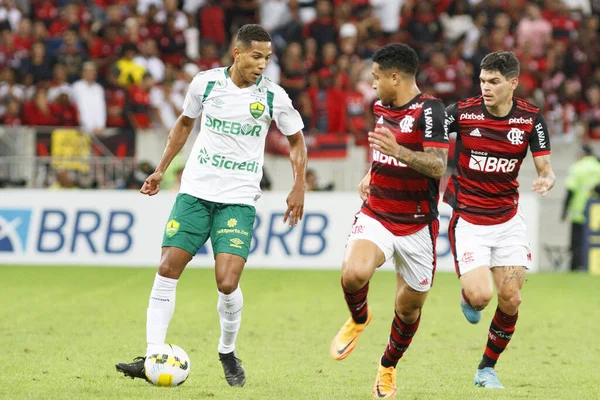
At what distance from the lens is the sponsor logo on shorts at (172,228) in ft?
24.8

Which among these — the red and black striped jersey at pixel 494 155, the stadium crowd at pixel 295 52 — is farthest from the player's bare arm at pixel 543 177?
the stadium crowd at pixel 295 52

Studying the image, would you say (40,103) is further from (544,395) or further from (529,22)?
(544,395)

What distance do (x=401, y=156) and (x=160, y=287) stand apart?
1874 mm

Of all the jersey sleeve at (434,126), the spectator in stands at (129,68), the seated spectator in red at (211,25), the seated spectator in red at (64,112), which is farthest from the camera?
the seated spectator in red at (211,25)

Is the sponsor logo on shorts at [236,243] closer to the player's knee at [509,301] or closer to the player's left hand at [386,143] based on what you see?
the player's left hand at [386,143]

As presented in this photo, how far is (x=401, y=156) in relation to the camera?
280 inches

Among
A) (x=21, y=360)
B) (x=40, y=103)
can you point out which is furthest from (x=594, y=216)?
(x=21, y=360)

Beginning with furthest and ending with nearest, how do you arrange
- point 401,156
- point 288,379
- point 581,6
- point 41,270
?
point 581,6
point 41,270
point 288,379
point 401,156

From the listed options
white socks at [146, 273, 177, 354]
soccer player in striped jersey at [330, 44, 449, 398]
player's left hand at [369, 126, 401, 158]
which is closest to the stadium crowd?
soccer player in striped jersey at [330, 44, 449, 398]

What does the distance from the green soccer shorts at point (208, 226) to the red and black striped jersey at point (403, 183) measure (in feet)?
2.97

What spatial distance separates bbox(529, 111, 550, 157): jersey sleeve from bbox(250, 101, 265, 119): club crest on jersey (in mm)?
2110

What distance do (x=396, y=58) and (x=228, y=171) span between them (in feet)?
4.67

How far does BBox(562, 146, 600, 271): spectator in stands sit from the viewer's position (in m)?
18.7

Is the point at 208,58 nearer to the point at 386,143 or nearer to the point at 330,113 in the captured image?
the point at 330,113
